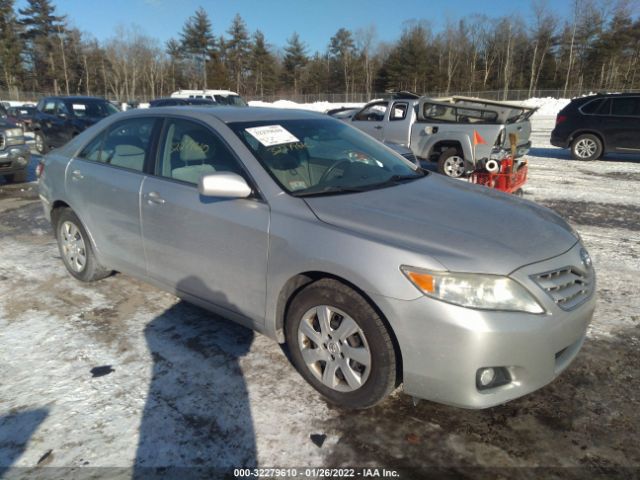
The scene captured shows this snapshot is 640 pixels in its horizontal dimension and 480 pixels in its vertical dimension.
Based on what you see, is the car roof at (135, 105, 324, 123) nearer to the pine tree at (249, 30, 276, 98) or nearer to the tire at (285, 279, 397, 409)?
the tire at (285, 279, 397, 409)

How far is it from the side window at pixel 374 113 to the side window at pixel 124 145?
27.0 feet

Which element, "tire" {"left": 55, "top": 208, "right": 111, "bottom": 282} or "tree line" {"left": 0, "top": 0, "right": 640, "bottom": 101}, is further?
"tree line" {"left": 0, "top": 0, "right": 640, "bottom": 101}

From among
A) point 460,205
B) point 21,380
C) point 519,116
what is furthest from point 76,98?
point 460,205

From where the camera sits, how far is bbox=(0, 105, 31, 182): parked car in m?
9.20

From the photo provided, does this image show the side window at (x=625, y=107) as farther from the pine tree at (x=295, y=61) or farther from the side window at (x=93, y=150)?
the pine tree at (x=295, y=61)

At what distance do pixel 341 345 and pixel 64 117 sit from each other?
1376cm

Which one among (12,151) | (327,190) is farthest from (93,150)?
(12,151)

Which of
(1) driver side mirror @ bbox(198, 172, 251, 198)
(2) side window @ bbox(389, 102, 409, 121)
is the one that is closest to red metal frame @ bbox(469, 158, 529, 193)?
(1) driver side mirror @ bbox(198, 172, 251, 198)

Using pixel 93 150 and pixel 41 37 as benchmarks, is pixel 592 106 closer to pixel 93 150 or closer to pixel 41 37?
pixel 93 150

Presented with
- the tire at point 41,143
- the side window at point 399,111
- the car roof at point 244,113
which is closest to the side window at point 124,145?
the car roof at point 244,113

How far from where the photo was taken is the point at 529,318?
7.33ft

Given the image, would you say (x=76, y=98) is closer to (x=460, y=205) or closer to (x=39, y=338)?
(x=39, y=338)

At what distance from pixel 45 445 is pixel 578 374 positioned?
316 centimetres

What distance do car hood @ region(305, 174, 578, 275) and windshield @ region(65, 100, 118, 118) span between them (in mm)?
13030
